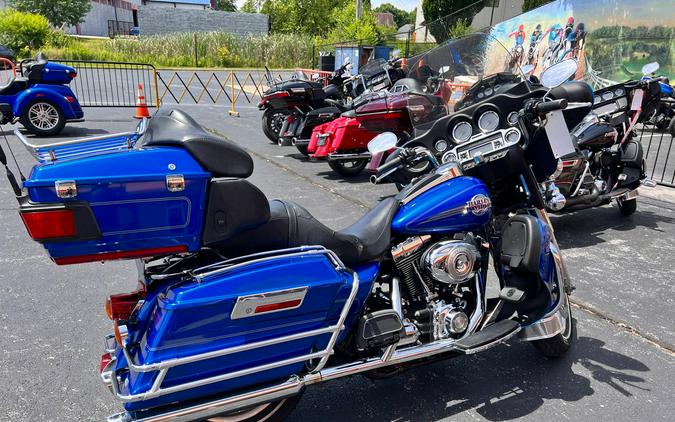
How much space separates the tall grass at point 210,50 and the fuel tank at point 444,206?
103 ft

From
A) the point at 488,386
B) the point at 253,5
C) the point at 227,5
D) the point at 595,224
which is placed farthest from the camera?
the point at 227,5

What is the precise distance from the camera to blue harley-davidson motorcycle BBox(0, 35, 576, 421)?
6.47 ft

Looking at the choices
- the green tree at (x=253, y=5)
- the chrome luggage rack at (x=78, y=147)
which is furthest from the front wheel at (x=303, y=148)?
the green tree at (x=253, y=5)

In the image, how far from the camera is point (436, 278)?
2.72m

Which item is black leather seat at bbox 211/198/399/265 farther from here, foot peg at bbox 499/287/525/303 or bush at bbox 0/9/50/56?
bush at bbox 0/9/50/56

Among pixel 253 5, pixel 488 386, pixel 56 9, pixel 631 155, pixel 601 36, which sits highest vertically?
pixel 253 5

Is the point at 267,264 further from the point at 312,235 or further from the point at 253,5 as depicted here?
the point at 253,5

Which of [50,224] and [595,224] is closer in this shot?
[50,224]

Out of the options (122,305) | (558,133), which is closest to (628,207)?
(558,133)

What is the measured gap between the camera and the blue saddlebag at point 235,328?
2039mm

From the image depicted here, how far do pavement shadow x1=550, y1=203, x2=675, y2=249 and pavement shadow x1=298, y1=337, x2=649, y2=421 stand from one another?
2.38 meters

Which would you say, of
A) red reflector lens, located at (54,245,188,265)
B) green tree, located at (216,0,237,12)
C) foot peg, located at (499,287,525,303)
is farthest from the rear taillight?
green tree, located at (216,0,237,12)

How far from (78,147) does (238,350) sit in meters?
1.09

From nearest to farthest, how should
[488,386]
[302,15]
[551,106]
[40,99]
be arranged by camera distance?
[551,106]
[488,386]
[40,99]
[302,15]
